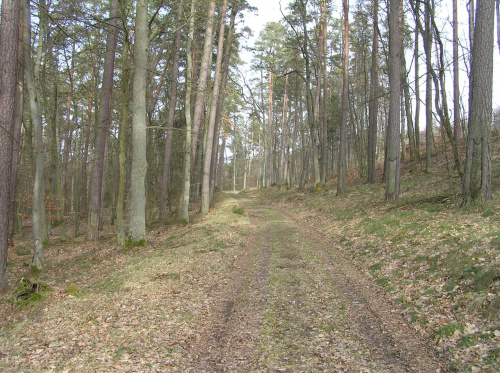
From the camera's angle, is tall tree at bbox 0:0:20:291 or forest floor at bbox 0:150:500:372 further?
tall tree at bbox 0:0:20:291

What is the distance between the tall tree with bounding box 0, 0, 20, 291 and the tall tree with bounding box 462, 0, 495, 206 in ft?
35.8

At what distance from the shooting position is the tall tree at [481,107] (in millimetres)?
8547

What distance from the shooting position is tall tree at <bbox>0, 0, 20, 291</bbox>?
5.97 m

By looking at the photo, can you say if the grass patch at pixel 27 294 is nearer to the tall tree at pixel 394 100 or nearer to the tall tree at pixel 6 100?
the tall tree at pixel 6 100

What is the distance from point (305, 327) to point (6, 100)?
6.75 metres

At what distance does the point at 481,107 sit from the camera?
341 inches

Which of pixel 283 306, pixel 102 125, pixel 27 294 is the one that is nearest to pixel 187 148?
pixel 102 125

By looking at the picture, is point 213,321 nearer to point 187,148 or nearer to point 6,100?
point 6,100

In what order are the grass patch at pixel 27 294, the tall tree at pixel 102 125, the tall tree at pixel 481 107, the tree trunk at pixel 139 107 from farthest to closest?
the tall tree at pixel 102 125 < the tree trunk at pixel 139 107 < the tall tree at pixel 481 107 < the grass patch at pixel 27 294

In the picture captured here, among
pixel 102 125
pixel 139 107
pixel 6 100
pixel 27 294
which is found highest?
pixel 139 107

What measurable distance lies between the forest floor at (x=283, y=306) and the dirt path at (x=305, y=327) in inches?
0.9

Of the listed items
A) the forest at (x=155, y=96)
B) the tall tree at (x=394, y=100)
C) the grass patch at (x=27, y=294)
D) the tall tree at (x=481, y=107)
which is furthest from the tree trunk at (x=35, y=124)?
the tall tree at (x=394, y=100)

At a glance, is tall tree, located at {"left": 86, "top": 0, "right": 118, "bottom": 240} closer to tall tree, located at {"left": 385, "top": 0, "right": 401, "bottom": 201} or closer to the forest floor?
the forest floor

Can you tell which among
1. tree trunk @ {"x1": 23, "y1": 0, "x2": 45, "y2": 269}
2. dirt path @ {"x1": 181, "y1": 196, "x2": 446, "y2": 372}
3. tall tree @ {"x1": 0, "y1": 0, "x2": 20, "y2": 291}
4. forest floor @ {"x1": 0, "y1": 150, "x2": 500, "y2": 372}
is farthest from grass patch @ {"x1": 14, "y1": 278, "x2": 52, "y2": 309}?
dirt path @ {"x1": 181, "y1": 196, "x2": 446, "y2": 372}
